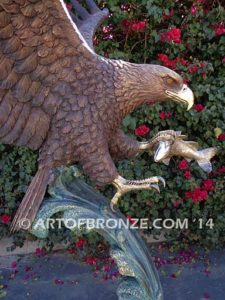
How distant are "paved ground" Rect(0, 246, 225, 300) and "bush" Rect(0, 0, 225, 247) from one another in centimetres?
21

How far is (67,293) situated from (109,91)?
1.47 m

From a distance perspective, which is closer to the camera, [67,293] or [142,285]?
[142,285]

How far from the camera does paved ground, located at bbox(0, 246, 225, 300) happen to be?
2.40m

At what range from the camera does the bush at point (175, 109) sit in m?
2.46

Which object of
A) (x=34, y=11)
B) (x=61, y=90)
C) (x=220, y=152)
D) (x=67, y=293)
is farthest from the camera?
(x=220, y=152)

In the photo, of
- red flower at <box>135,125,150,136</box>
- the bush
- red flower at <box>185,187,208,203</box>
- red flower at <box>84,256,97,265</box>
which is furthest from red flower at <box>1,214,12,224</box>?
red flower at <box>185,187,208,203</box>

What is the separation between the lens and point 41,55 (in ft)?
4.17

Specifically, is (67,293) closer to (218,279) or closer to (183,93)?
(218,279)

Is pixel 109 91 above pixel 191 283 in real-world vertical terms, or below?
Result: above

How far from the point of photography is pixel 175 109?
258cm

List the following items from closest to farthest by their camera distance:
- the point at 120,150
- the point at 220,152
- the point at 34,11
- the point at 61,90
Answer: the point at 34,11 < the point at 61,90 < the point at 120,150 < the point at 220,152

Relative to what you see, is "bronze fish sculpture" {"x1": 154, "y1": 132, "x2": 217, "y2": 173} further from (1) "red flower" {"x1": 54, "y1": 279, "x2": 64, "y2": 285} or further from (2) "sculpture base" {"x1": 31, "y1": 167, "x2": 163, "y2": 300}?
(1) "red flower" {"x1": 54, "y1": 279, "x2": 64, "y2": 285}

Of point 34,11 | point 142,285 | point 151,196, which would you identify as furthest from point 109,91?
point 151,196

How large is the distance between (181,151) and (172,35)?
0.96m
